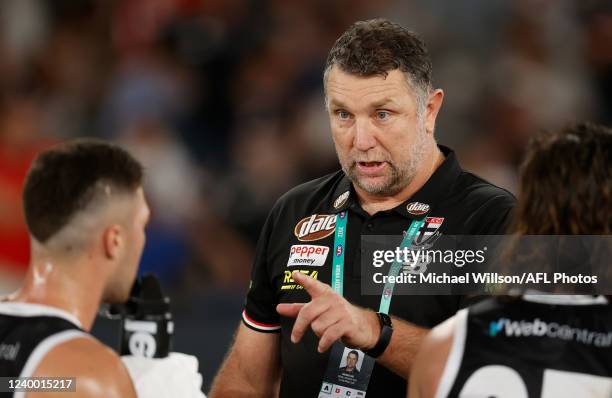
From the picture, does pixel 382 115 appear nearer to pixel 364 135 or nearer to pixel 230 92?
pixel 364 135

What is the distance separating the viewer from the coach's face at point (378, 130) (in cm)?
356

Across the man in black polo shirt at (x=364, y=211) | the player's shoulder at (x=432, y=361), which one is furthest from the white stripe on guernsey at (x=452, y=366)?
the man in black polo shirt at (x=364, y=211)

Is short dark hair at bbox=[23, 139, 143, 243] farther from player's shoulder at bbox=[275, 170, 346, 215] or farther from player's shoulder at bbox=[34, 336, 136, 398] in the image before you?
player's shoulder at bbox=[275, 170, 346, 215]

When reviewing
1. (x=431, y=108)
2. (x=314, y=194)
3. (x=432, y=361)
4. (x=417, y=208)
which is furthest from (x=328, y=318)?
(x=431, y=108)

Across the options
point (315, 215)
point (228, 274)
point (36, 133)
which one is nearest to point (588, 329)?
point (315, 215)

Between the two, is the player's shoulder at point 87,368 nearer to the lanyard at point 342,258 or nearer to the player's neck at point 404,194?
the lanyard at point 342,258

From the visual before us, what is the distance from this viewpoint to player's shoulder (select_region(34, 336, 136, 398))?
2723mm

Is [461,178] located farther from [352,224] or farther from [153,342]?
[153,342]

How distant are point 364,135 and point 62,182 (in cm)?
112

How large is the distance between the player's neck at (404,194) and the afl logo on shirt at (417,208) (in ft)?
0.20

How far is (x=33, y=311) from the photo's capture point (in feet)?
9.50

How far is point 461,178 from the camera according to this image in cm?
365

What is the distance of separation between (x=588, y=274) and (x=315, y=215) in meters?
1.26

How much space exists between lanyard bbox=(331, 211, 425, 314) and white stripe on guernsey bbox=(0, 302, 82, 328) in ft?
3.25
